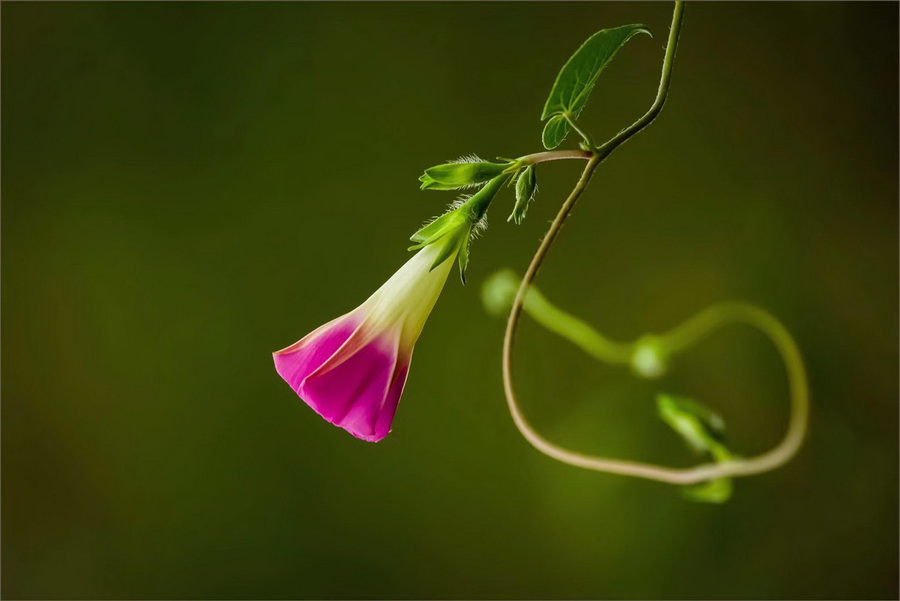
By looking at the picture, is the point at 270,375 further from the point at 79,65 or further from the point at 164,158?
the point at 79,65

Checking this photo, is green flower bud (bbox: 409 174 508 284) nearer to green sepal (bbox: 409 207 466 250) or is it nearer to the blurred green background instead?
green sepal (bbox: 409 207 466 250)

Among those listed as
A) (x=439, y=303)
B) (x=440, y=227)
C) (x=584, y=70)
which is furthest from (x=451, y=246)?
(x=439, y=303)

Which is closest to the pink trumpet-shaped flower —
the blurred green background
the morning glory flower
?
the morning glory flower

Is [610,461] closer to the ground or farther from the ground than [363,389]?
closer to the ground

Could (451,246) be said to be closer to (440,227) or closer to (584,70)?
(440,227)

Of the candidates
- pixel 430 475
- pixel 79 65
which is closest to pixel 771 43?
pixel 430 475

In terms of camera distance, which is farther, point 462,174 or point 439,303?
point 439,303

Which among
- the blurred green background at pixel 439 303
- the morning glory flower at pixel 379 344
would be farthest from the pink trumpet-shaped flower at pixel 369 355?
the blurred green background at pixel 439 303
